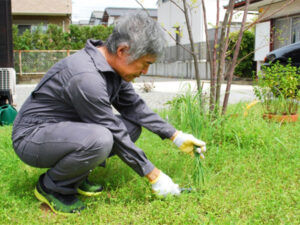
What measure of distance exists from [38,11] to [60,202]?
58.5 ft

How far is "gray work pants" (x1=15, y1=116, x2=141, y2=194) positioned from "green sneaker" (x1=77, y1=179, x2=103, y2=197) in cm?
19

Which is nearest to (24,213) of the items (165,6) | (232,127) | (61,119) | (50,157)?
(50,157)

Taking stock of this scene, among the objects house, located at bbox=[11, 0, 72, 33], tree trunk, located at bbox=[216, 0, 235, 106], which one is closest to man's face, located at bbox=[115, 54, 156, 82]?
tree trunk, located at bbox=[216, 0, 235, 106]

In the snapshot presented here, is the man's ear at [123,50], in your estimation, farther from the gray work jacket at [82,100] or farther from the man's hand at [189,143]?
the man's hand at [189,143]

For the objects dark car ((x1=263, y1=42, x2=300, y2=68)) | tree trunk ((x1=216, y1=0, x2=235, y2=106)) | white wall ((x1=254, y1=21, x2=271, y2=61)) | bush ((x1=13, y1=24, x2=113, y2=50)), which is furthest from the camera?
bush ((x1=13, y1=24, x2=113, y2=50))

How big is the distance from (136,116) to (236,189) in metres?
0.83

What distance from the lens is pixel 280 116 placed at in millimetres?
3625

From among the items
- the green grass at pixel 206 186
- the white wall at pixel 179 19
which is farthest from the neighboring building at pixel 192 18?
the green grass at pixel 206 186

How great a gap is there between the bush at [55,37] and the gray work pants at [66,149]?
12.5 meters

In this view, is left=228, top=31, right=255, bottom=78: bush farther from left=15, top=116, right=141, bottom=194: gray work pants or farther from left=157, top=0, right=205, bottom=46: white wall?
left=15, top=116, right=141, bottom=194: gray work pants

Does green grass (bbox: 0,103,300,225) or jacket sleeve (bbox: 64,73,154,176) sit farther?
green grass (bbox: 0,103,300,225)

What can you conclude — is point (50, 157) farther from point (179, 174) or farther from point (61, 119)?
point (179, 174)

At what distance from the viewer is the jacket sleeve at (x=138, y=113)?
2.23 meters

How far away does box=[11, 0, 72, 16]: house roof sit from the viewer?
17438 millimetres
